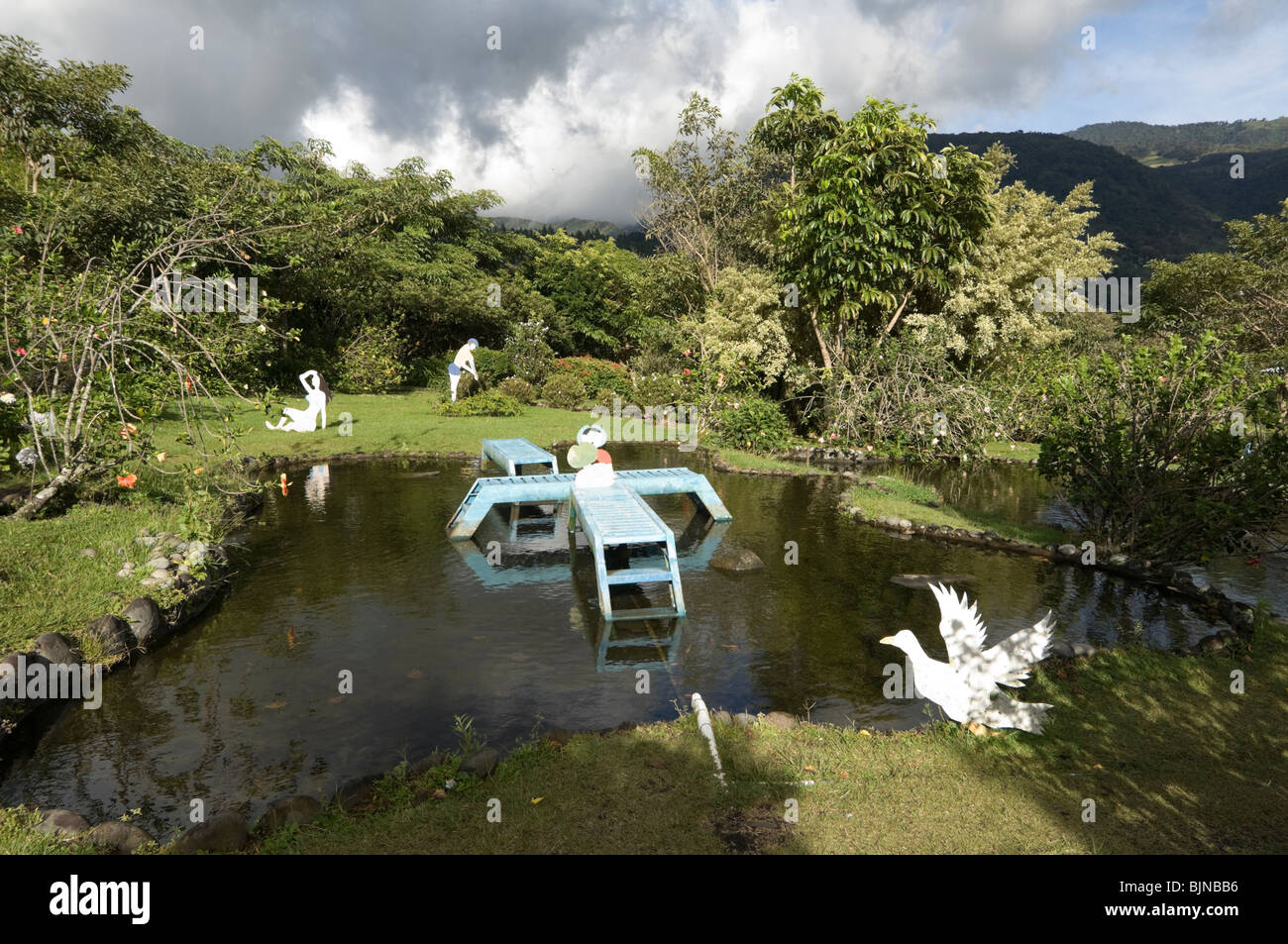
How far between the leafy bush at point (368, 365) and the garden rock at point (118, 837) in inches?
1054

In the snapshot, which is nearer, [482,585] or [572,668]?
[572,668]

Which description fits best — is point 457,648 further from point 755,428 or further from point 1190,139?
point 1190,139

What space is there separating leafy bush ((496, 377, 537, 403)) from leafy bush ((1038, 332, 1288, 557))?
1967 cm

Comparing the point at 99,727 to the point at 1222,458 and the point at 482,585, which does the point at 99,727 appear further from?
the point at 1222,458

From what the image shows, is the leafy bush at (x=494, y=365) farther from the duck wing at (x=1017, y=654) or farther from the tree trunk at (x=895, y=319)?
the duck wing at (x=1017, y=654)

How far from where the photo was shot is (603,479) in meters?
11.8

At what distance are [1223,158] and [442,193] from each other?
377ft

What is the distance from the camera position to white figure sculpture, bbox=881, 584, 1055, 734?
237 inches

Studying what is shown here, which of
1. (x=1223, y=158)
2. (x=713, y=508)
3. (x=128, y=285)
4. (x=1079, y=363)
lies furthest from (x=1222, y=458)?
(x=1223, y=158)

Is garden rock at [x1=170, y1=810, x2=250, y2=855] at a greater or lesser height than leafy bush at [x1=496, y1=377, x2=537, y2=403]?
lesser

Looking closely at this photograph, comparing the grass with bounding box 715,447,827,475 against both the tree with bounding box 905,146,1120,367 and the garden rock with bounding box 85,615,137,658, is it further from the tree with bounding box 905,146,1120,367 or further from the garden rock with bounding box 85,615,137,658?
the garden rock with bounding box 85,615,137,658

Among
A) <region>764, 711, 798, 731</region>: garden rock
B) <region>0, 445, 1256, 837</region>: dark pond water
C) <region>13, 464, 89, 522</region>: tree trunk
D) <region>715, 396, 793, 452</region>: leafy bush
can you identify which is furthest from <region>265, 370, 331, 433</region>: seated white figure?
<region>764, 711, 798, 731</region>: garden rock

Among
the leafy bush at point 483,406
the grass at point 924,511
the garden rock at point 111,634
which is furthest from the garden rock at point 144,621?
the leafy bush at point 483,406
